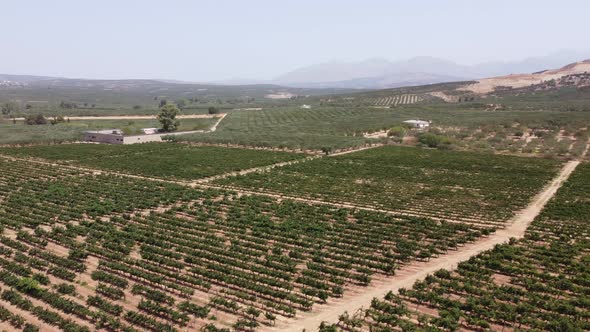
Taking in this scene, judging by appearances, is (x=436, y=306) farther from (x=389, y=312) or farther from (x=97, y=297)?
(x=97, y=297)

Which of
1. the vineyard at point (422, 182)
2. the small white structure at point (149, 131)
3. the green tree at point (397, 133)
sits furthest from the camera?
the small white structure at point (149, 131)

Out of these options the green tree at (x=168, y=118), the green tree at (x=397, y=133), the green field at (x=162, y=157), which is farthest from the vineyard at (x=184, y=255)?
the green tree at (x=168, y=118)

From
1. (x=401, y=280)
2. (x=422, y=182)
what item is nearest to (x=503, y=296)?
(x=401, y=280)

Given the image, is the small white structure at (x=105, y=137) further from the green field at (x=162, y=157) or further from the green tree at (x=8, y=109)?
the green tree at (x=8, y=109)

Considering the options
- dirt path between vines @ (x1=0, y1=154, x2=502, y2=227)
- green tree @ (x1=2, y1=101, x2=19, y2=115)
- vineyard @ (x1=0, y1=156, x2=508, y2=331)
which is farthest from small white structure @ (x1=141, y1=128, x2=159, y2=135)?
green tree @ (x1=2, y1=101, x2=19, y2=115)

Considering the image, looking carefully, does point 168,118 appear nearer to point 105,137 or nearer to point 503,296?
point 105,137

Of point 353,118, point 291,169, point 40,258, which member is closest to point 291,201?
point 291,169

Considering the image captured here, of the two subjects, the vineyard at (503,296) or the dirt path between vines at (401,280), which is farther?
the dirt path between vines at (401,280)
